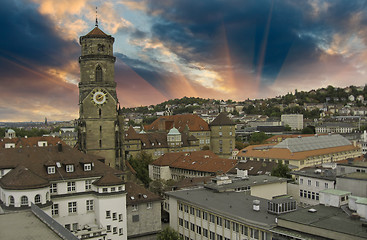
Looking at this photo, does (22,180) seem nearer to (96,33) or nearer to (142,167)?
(96,33)

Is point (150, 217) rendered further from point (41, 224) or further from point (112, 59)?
point (112, 59)

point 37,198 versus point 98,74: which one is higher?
point 98,74

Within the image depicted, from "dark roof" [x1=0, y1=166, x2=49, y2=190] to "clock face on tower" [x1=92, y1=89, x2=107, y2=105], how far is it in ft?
77.8

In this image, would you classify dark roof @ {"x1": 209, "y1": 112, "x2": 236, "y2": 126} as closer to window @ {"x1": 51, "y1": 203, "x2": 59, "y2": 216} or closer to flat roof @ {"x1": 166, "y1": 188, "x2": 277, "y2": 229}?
flat roof @ {"x1": 166, "y1": 188, "x2": 277, "y2": 229}

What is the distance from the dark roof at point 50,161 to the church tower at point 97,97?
49.5ft

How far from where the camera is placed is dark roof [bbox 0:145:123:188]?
133 ft

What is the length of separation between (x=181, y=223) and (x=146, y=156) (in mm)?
44671

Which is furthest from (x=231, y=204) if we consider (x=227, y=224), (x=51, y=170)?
(x=51, y=170)

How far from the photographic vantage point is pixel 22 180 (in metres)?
36.1

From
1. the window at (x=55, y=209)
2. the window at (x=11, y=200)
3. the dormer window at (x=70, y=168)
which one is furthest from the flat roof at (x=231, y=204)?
the window at (x=11, y=200)

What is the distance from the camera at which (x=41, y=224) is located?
2477cm

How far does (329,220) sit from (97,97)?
43.5 metres

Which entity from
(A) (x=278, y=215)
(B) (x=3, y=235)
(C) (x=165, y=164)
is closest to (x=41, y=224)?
(B) (x=3, y=235)

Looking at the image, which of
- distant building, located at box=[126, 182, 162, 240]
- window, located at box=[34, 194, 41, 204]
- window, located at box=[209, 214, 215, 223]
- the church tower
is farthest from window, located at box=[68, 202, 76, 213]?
the church tower
